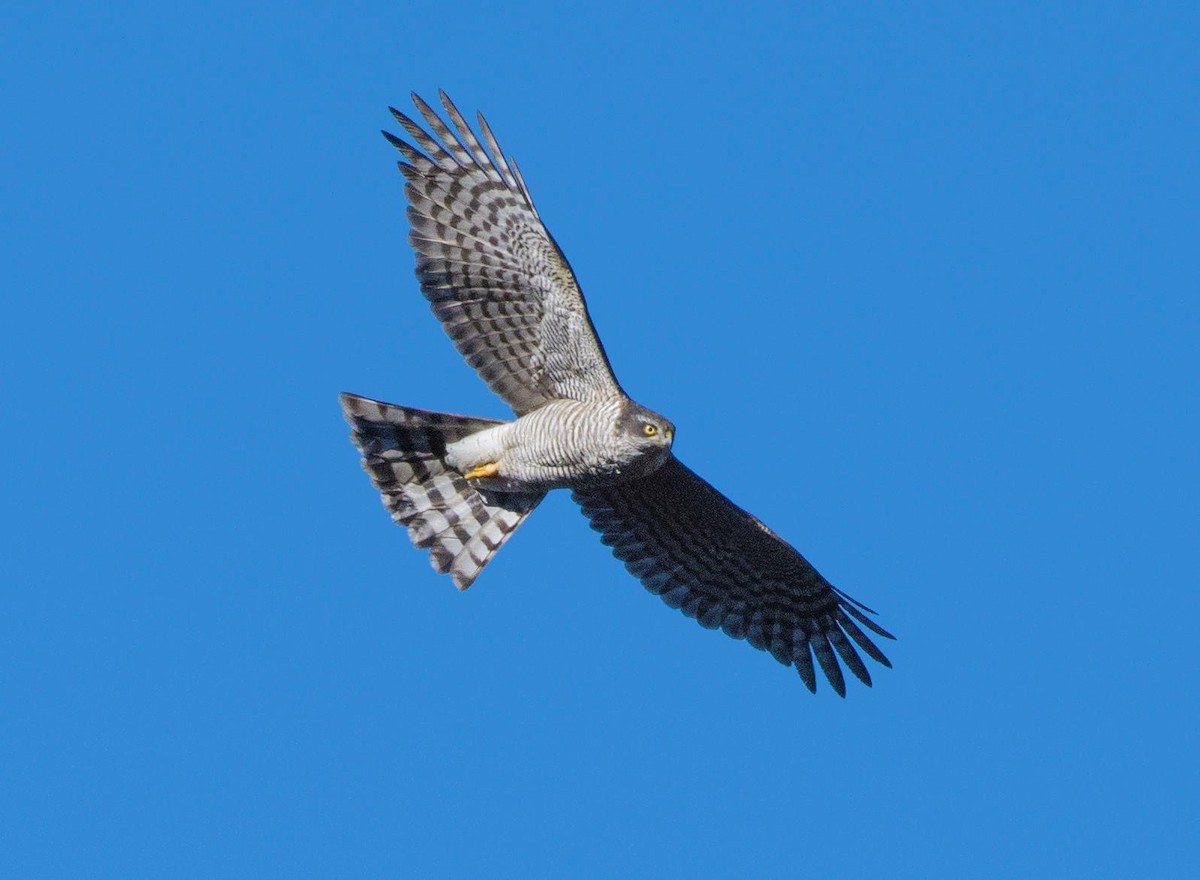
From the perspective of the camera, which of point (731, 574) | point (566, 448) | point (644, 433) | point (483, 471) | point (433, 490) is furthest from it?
point (731, 574)

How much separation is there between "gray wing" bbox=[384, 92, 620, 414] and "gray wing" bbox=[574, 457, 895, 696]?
1631 mm

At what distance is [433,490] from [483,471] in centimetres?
60

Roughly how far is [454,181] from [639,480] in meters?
2.61

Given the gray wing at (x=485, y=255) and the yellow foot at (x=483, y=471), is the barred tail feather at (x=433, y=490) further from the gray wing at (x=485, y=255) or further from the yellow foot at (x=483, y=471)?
the gray wing at (x=485, y=255)

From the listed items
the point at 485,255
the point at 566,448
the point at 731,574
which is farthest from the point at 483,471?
the point at 731,574

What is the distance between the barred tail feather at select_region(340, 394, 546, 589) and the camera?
45.4 feet

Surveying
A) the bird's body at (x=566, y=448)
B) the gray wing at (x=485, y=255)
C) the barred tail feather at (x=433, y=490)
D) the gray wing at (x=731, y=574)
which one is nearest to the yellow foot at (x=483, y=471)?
the bird's body at (x=566, y=448)

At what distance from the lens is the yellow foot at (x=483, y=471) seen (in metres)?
13.6

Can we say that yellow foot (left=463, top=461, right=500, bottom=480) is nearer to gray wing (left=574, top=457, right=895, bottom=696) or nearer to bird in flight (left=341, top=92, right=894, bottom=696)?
bird in flight (left=341, top=92, right=894, bottom=696)

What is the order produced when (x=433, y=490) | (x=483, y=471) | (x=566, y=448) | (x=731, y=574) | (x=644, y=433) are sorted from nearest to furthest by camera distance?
(x=644, y=433), (x=566, y=448), (x=483, y=471), (x=433, y=490), (x=731, y=574)

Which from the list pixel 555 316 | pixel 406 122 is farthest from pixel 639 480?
pixel 406 122

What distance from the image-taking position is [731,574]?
14.9 metres

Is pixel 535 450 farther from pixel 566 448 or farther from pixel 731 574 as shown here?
pixel 731 574

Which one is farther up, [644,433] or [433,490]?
[433,490]
